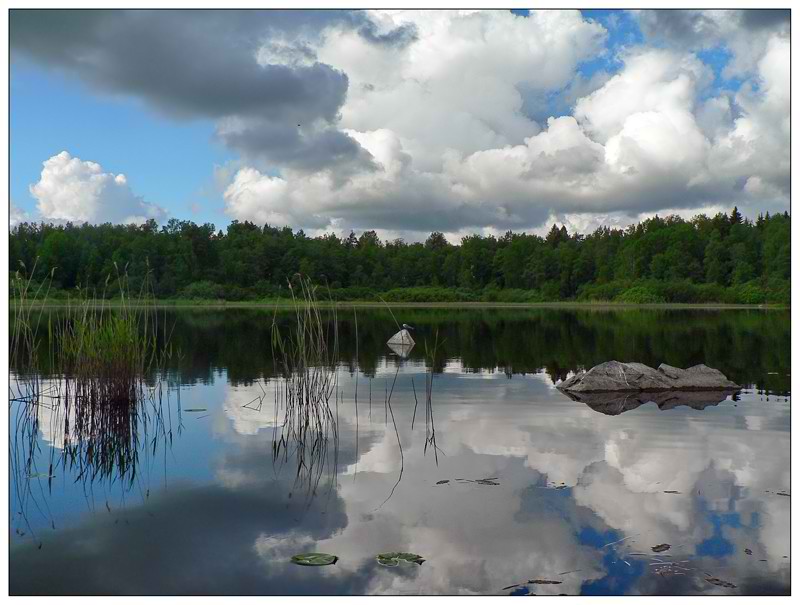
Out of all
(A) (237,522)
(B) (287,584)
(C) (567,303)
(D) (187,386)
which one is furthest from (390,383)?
(C) (567,303)

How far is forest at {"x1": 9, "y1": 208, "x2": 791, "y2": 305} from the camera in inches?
2813

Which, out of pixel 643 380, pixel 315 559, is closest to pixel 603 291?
pixel 643 380

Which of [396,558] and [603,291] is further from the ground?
[603,291]

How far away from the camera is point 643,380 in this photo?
13219mm

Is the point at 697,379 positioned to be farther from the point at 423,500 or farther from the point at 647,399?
the point at 423,500

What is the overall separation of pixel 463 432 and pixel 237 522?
4121mm

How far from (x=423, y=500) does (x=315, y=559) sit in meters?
→ 1.61

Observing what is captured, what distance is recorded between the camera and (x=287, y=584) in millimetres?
4910

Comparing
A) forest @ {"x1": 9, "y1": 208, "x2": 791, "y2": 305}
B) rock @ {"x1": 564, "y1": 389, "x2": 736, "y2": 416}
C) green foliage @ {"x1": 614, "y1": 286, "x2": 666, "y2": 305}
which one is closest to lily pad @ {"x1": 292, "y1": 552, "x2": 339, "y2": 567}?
rock @ {"x1": 564, "y1": 389, "x2": 736, "y2": 416}

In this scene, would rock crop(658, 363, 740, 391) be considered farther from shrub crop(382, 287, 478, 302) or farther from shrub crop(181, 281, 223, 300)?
shrub crop(382, 287, 478, 302)

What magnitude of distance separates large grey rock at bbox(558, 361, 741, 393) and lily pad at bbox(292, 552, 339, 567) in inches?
341

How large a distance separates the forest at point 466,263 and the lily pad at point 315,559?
57.2m

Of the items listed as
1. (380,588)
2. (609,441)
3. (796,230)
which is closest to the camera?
(380,588)

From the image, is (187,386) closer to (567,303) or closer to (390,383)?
(390,383)
